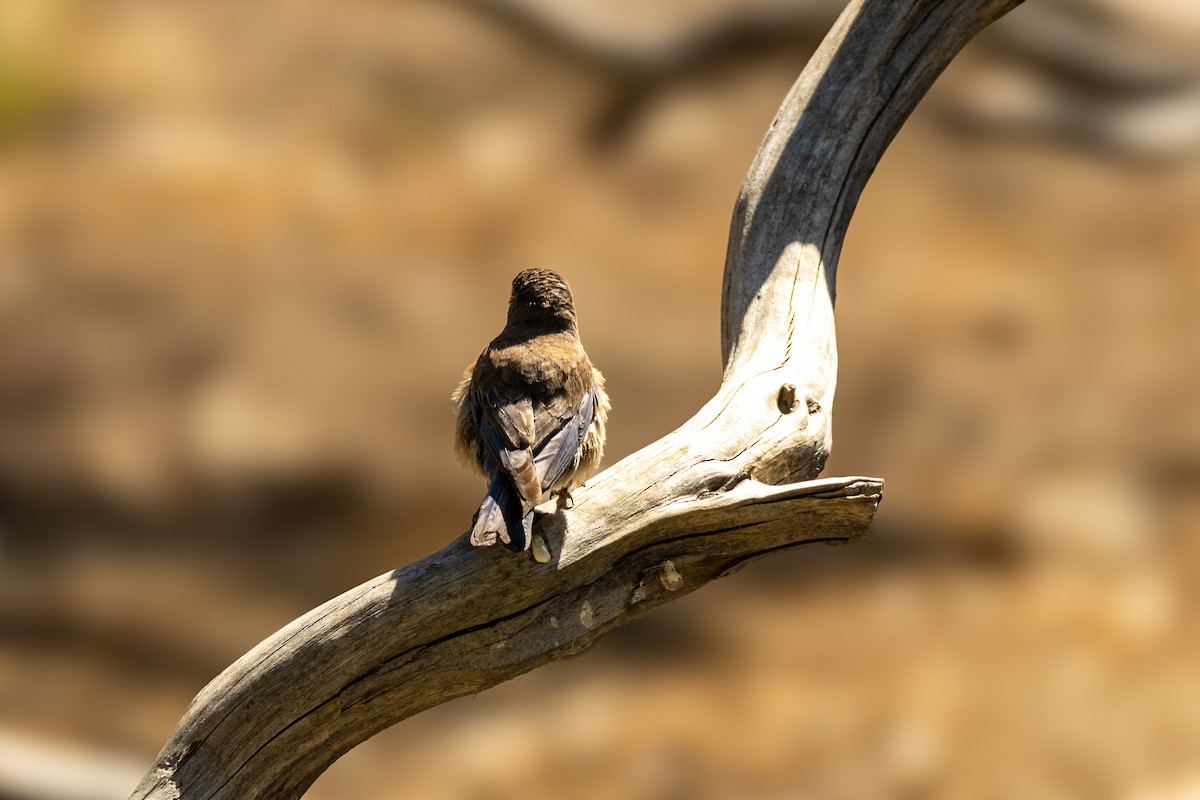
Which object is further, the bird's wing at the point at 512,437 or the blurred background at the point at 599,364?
the blurred background at the point at 599,364

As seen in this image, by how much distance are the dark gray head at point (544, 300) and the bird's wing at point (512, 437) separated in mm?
414

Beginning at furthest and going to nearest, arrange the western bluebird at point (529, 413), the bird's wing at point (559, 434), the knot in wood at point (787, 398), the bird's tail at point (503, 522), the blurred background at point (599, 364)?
1. the blurred background at point (599, 364)
2. the knot in wood at point (787, 398)
3. the bird's wing at point (559, 434)
4. the western bluebird at point (529, 413)
5. the bird's tail at point (503, 522)

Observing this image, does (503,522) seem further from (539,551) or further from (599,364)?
(599,364)

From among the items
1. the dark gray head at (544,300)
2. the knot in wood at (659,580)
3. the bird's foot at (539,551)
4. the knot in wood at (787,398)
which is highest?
the dark gray head at (544,300)

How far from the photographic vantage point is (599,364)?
646 cm

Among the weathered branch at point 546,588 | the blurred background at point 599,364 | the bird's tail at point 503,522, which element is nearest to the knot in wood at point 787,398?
the weathered branch at point 546,588

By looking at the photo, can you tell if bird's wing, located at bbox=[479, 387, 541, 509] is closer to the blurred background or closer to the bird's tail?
the bird's tail

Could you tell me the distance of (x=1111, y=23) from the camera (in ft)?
22.6

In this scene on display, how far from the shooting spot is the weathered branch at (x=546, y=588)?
2766mm

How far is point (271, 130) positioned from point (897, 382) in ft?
11.3

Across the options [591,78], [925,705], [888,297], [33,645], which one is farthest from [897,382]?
[33,645]

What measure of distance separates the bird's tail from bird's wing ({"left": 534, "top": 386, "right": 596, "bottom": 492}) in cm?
9

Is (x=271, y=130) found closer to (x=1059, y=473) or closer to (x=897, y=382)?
(x=897, y=382)

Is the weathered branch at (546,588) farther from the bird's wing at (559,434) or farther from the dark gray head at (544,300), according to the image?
the dark gray head at (544,300)
